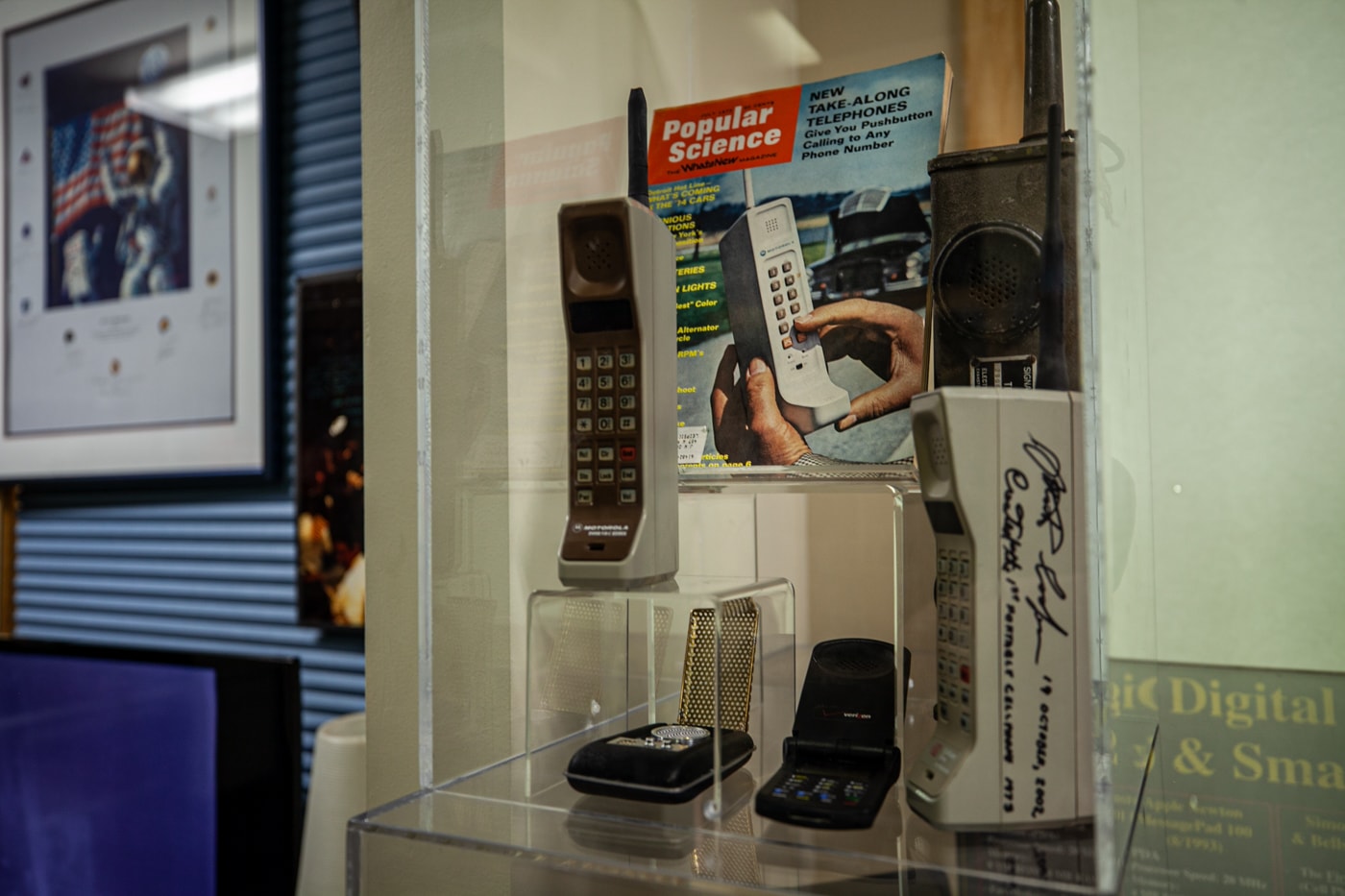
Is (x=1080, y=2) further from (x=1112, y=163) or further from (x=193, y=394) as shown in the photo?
(x=193, y=394)

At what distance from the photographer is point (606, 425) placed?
2.03 feet

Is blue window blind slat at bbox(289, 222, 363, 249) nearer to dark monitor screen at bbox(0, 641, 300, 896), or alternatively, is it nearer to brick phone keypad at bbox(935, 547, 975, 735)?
dark monitor screen at bbox(0, 641, 300, 896)

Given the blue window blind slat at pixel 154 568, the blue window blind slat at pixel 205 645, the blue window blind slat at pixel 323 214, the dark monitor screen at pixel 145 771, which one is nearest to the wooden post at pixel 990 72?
the dark monitor screen at pixel 145 771

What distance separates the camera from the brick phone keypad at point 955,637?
0.50m

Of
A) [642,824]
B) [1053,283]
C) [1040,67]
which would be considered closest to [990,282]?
[1053,283]

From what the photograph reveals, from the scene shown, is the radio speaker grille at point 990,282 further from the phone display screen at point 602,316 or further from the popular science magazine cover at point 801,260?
the phone display screen at point 602,316

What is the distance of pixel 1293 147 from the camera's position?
27.9 inches

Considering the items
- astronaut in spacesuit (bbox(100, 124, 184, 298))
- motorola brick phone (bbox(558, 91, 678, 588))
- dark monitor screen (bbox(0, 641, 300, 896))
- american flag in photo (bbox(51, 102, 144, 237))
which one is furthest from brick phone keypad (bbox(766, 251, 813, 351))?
american flag in photo (bbox(51, 102, 144, 237))

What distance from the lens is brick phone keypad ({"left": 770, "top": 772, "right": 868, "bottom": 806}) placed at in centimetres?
53

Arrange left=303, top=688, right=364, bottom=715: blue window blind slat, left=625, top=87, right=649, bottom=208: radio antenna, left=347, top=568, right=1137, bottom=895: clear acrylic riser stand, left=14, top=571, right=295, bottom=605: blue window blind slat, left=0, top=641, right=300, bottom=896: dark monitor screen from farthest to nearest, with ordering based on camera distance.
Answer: left=14, top=571, right=295, bottom=605: blue window blind slat < left=303, top=688, right=364, bottom=715: blue window blind slat < left=0, top=641, right=300, bottom=896: dark monitor screen < left=625, top=87, right=649, bottom=208: radio antenna < left=347, top=568, right=1137, bottom=895: clear acrylic riser stand

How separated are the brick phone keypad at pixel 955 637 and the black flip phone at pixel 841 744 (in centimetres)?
6

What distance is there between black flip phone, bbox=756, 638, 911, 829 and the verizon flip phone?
5 cm

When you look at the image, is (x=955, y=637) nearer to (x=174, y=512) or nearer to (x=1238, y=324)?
(x=1238, y=324)

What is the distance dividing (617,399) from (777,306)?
0.53 ft
